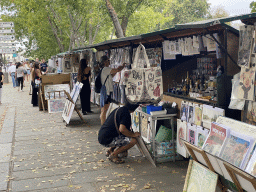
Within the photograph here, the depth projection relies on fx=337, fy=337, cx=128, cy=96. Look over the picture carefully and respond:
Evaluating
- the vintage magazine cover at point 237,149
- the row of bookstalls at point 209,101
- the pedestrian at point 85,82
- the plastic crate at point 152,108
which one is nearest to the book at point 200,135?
the row of bookstalls at point 209,101

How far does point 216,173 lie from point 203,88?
2.91m

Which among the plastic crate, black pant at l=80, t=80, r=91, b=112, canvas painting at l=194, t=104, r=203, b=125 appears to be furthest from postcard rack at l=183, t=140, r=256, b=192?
black pant at l=80, t=80, r=91, b=112

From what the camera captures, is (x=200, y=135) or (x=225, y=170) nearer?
(x=225, y=170)

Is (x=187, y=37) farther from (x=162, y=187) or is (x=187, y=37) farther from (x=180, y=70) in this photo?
(x=162, y=187)

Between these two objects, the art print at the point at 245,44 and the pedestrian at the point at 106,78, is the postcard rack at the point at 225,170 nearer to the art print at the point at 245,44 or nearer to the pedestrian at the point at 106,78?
the art print at the point at 245,44

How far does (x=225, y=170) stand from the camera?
3.24 metres

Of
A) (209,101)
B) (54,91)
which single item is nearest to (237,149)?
(209,101)

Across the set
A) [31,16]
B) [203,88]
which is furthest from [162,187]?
[31,16]

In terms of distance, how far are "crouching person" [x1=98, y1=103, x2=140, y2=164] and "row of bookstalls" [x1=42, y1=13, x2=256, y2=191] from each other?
340 mm

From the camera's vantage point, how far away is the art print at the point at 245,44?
166 inches

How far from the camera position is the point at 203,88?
619 centimetres

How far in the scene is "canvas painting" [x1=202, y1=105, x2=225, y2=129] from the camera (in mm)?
4969

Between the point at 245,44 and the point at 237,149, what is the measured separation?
1.73 m

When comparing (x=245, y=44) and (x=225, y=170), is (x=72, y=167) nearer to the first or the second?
(x=225, y=170)
